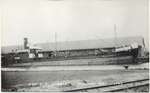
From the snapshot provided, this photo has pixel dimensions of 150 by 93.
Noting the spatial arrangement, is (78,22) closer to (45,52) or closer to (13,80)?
(45,52)

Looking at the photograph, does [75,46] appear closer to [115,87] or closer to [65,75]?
[65,75]

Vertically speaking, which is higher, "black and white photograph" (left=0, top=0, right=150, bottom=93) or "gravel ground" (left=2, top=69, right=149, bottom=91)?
"black and white photograph" (left=0, top=0, right=150, bottom=93)

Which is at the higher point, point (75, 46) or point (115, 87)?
point (75, 46)

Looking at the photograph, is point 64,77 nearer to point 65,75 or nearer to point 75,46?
point 65,75

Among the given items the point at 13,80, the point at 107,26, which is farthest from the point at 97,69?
the point at 13,80

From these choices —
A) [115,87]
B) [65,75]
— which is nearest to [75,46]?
[65,75]

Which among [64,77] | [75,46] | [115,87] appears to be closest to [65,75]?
[64,77]

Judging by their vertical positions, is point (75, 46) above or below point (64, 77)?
above

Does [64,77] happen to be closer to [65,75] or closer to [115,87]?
[65,75]

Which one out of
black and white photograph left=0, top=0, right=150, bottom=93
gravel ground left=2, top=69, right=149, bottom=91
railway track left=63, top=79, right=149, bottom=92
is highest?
black and white photograph left=0, top=0, right=150, bottom=93
